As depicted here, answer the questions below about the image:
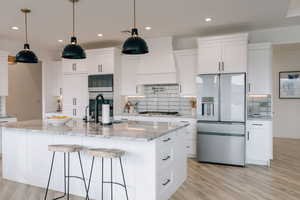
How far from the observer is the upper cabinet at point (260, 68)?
4.62m

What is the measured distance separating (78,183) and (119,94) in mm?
3051

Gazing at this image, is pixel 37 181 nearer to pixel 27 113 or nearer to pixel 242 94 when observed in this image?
pixel 242 94

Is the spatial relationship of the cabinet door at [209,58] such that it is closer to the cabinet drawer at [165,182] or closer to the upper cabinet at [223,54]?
the upper cabinet at [223,54]

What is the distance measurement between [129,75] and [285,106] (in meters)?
4.89

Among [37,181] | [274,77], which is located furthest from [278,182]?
[274,77]

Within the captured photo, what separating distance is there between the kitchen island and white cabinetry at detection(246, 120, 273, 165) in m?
1.74

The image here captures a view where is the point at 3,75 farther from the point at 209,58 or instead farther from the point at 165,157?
the point at 209,58

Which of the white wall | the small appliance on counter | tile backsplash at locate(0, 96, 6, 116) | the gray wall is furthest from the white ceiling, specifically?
the gray wall

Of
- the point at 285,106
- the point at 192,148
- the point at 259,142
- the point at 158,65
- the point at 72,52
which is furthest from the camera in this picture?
the point at 285,106

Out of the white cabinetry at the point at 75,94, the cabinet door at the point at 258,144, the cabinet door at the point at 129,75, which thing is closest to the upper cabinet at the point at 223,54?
the cabinet door at the point at 258,144

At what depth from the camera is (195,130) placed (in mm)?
4883

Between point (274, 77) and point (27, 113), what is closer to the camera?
point (274, 77)

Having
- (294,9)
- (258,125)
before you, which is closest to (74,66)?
(258,125)

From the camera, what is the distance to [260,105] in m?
5.20
